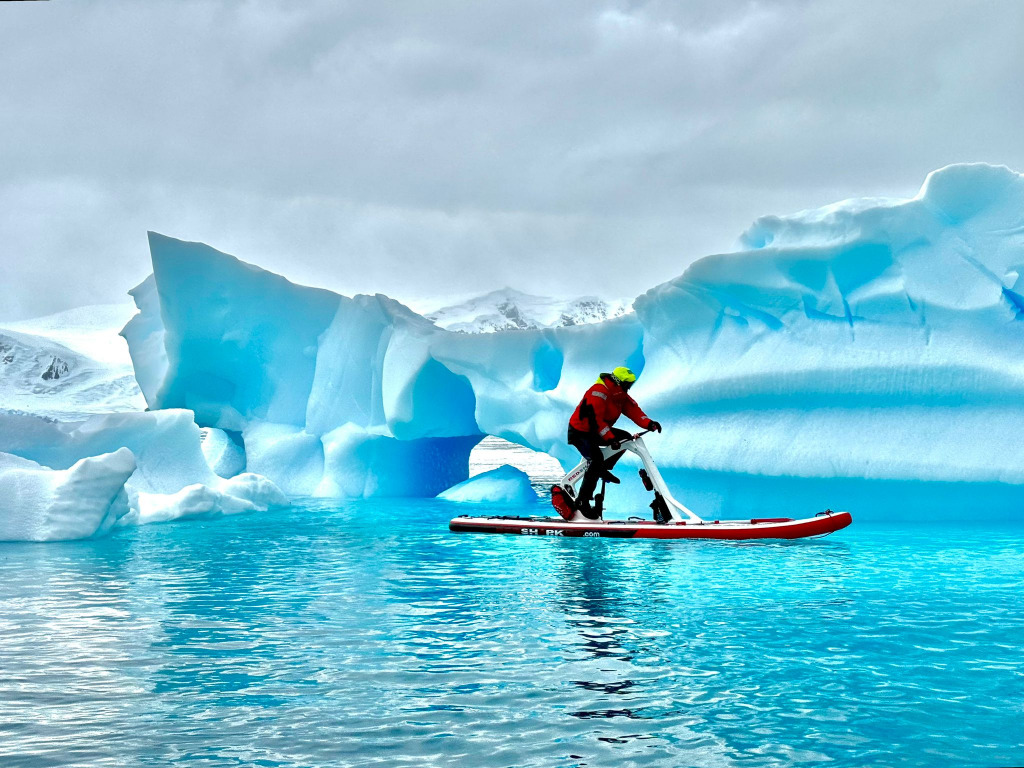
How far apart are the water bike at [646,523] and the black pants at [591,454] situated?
78mm

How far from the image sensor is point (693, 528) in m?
11.0

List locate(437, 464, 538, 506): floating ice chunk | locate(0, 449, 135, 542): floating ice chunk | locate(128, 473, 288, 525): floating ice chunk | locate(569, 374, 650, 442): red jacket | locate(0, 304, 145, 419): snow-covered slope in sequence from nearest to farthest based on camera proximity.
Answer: locate(569, 374, 650, 442): red jacket
locate(0, 449, 135, 542): floating ice chunk
locate(128, 473, 288, 525): floating ice chunk
locate(437, 464, 538, 506): floating ice chunk
locate(0, 304, 145, 419): snow-covered slope

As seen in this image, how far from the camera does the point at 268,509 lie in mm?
17156

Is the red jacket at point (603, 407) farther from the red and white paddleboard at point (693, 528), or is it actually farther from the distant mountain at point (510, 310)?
the distant mountain at point (510, 310)

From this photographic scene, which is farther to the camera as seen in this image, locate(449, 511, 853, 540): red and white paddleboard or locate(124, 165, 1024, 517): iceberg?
locate(124, 165, 1024, 517): iceberg

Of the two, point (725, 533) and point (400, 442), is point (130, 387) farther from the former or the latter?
point (725, 533)

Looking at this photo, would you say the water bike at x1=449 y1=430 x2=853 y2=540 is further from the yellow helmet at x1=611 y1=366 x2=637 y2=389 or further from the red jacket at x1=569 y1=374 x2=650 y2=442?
the yellow helmet at x1=611 y1=366 x2=637 y2=389

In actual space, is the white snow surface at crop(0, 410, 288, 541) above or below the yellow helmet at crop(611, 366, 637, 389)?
below

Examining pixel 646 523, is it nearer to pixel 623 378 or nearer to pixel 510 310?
pixel 623 378

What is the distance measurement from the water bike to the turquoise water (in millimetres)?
558

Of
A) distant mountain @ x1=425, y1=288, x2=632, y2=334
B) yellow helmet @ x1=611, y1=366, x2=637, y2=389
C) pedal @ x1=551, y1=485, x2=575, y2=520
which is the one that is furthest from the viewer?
distant mountain @ x1=425, y1=288, x2=632, y2=334

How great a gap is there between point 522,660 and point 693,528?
564 centimetres

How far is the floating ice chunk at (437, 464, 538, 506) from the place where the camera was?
18.8 m

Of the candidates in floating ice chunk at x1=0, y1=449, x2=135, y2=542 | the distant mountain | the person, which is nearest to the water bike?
the person
